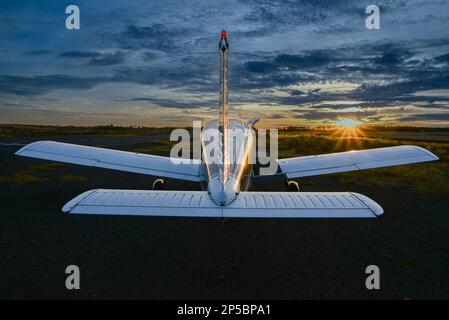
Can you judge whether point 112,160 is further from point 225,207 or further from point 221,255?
point 225,207

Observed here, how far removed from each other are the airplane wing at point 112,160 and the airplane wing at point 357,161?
127 inches

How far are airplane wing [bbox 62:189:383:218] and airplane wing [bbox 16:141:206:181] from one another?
3.57m

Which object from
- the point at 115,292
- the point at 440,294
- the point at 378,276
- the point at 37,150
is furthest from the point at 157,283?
the point at 37,150

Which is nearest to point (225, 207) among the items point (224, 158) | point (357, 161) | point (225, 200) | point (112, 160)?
point (225, 200)

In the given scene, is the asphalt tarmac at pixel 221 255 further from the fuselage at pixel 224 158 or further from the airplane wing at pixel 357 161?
the airplane wing at pixel 357 161

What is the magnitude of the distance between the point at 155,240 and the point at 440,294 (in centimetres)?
543

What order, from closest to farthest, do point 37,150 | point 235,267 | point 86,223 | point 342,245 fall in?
point 235,267 → point 342,245 → point 86,223 → point 37,150

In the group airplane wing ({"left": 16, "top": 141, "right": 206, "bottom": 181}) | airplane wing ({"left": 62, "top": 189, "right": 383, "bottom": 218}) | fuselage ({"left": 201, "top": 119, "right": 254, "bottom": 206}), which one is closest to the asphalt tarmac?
fuselage ({"left": 201, "top": 119, "right": 254, "bottom": 206})

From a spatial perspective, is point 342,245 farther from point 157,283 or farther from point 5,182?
point 5,182

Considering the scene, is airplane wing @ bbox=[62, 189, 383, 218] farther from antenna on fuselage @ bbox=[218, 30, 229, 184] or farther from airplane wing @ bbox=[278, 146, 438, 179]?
airplane wing @ bbox=[278, 146, 438, 179]

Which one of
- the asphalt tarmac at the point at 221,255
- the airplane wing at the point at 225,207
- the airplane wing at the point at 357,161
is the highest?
the airplane wing at the point at 357,161

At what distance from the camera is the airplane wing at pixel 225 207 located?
5113mm

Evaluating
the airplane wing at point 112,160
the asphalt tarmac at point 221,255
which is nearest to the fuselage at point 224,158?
the asphalt tarmac at point 221,255

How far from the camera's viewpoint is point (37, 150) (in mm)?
9586
